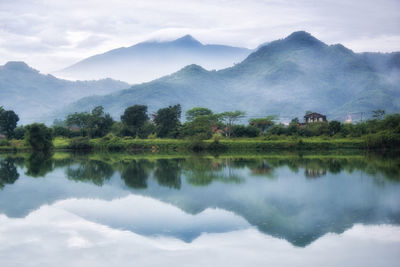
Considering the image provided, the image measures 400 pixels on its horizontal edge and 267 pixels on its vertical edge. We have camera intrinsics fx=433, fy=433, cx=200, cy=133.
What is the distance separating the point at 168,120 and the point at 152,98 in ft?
290

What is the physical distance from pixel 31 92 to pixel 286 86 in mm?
103585

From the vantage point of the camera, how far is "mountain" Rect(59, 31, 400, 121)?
133475mm

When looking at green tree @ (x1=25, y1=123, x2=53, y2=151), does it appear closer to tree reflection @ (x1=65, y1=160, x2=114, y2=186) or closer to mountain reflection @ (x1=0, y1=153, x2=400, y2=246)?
tree reflection @ (x1=65, y1=160, x2=114, y2=186)

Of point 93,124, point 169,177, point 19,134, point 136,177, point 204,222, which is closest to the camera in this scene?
point 204,222

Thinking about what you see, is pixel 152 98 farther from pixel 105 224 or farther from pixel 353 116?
pixel 105 224

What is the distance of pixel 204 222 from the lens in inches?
391

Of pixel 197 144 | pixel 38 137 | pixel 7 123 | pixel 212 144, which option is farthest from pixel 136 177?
pixel 7 123

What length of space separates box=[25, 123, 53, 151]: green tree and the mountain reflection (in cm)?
2116

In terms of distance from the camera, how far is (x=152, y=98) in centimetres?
13625

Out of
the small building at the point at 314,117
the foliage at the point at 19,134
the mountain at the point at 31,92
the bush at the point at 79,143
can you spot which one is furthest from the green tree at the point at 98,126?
the mountain at the point at 31,92

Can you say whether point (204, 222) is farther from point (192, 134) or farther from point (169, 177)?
point (192, 134)

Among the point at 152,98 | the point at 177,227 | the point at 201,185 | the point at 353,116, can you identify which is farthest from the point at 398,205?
the point at 152,98

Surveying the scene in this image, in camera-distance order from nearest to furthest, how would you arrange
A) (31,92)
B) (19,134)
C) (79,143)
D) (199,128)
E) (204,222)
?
(204,222)
(79,143)
(199,128)
(19,134)
(31,92)

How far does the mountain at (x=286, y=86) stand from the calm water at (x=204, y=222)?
354ft
